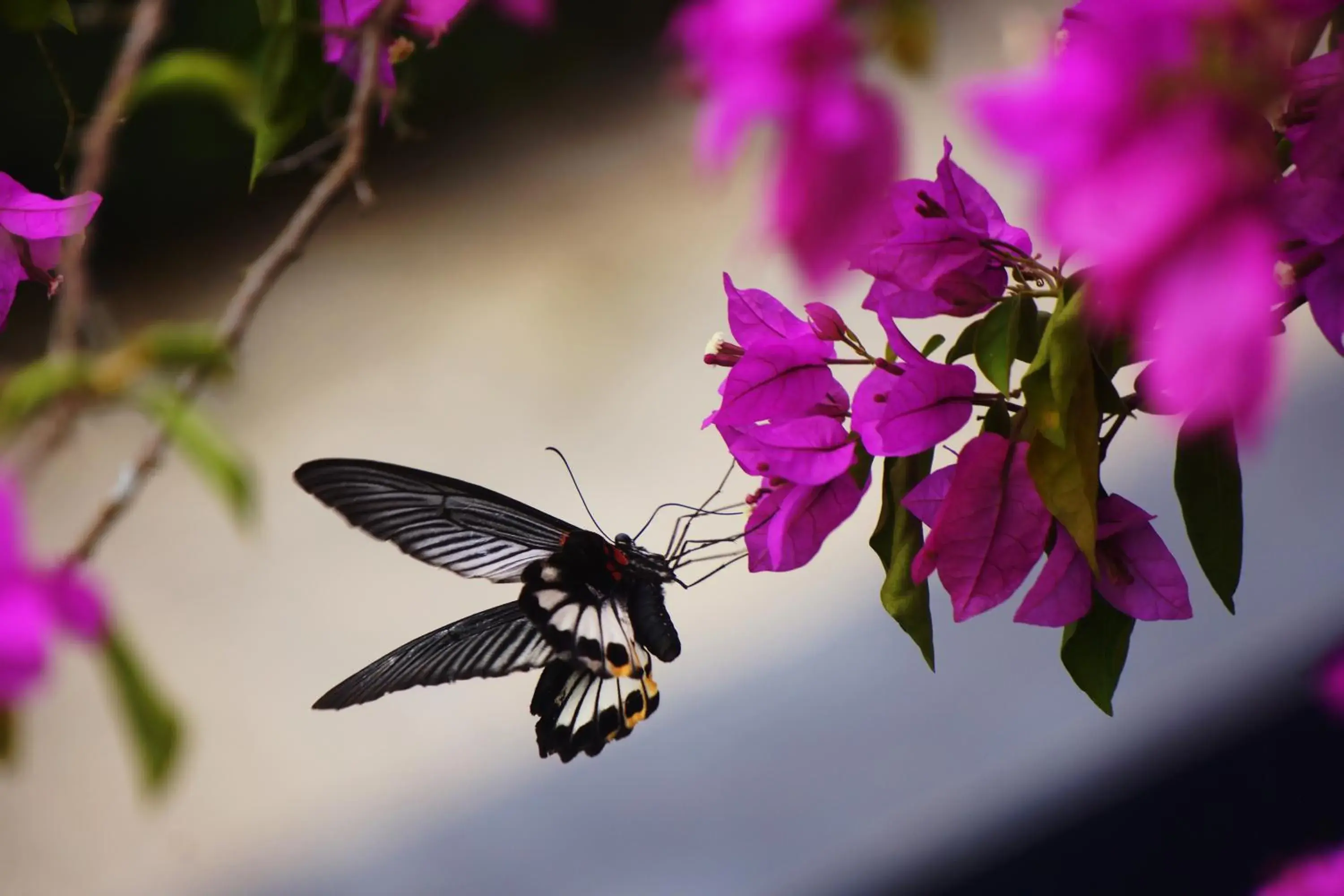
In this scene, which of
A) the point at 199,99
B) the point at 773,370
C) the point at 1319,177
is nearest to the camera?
the point at 1319,177

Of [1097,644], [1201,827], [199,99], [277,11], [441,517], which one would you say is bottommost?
[1201,827]

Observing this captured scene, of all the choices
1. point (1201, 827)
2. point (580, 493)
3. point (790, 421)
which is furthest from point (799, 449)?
point (1201, 827)

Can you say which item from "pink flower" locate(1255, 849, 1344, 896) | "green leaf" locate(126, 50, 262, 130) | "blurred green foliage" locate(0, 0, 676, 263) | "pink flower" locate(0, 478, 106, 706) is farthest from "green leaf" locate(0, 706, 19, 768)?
"blurred green foliage" locate(0, 0, 676, 263)

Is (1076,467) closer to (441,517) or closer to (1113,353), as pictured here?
(1113,353)

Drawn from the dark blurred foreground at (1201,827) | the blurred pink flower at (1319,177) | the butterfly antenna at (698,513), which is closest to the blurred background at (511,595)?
the dark blurred foreground at (1201,827)

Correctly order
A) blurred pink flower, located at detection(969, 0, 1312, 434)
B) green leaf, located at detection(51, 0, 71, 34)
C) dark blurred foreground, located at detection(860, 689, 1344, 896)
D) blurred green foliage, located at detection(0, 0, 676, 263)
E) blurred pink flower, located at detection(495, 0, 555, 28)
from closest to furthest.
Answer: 1. blurred pink flower, located at detection(969, 0, 1312, 434)
2. blurred pink flower, located at detection(495, 0, 555, 28)
3. green leaf, located at detection(51, 0, 71, 34)
4. dark blurred foreground, located at detection(860, 689, 1344, 896)
5. blurred green foliage, located at detection(0, 0, 676, 263)

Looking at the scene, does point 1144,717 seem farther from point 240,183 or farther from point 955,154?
point 240,183

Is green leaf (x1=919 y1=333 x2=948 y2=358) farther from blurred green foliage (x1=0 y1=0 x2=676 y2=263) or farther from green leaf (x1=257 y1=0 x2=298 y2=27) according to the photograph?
blurred green foliage (x1=0 y1=0 x2=676 y2=263)
